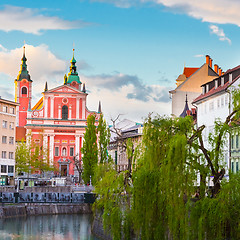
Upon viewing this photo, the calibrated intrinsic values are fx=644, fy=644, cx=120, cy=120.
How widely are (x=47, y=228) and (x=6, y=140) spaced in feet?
133

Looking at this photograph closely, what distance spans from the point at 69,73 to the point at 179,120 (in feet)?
391

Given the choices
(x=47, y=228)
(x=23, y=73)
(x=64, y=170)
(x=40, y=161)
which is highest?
(x=23, y=73)

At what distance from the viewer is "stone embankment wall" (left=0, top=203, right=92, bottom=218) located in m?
65.8

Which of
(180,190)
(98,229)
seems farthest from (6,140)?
(180,190)

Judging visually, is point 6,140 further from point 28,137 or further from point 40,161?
point 28,137

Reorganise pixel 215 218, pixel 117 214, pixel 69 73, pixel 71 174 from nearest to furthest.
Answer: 1. pixel 215 218
2. pixel 117 214
3. pixel 71 174
4. pixel 69 73

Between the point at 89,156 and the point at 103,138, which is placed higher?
the point at 103,138

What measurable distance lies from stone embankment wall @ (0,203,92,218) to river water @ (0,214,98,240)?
130 centimetres

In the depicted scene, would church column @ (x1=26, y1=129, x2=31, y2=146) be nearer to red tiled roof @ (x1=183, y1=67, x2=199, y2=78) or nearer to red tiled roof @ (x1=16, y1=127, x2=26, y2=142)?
red tiled roof @ (x1=16, y1=127, x2=26, y2=142)

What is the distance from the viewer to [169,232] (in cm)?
3180

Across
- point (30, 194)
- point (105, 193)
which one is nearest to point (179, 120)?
point (105, 193)

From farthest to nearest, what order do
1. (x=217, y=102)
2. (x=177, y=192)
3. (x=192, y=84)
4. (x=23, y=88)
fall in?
(x=23, y=88), (x=192, y=84), (x=217, y=102), (x=177, y=192)

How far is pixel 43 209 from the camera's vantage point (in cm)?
7056

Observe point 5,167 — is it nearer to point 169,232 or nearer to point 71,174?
point 71,174
